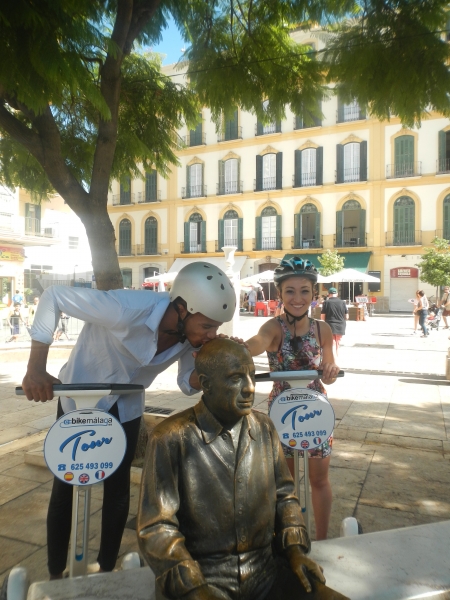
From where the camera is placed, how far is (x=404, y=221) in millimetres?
31344

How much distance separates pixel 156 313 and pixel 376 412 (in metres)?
4.81

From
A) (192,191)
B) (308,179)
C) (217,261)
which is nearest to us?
(308,179)

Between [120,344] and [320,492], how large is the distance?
4.64 ft

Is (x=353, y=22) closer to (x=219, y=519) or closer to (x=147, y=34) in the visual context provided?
(x=147, y=34)

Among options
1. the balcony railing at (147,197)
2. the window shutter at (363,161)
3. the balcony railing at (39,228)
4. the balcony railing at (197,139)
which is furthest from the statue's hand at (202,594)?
the balcony railing at (147,197)

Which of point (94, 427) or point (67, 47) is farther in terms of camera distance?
point (67, 47)

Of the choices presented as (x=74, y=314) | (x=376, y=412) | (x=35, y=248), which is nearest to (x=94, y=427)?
(x=74, y=314)

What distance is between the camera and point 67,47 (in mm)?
2812

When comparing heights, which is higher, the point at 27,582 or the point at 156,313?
the point at 156,313

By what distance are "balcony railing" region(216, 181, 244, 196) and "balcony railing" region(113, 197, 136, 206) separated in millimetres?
7154

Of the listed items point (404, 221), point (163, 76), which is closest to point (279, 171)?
point (404, 221)

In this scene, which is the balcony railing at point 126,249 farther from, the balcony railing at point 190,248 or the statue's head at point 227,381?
the statue's head at point 227,381

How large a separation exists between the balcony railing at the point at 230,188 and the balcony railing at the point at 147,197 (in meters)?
4.97

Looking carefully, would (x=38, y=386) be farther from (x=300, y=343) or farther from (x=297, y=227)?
(x=297, y=227)
